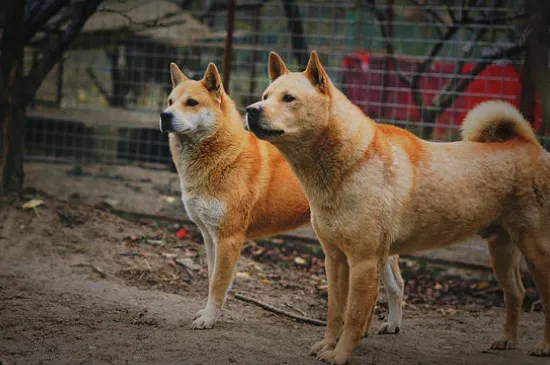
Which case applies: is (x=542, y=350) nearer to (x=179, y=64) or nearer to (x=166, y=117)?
(x=166, y=117)

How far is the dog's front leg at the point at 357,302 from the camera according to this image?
120 inches

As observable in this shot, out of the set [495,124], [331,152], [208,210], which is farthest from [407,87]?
[331,152]

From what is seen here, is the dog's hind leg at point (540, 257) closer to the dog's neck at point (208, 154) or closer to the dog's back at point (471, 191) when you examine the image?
the dog's back at point (471, 191)

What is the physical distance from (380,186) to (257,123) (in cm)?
67

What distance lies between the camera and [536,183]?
3.35m

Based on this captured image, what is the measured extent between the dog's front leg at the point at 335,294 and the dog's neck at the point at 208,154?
974 mm

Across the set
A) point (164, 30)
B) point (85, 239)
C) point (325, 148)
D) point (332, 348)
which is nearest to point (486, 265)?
point (332, 348)

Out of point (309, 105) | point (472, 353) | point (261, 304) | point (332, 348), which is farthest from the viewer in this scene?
point (261, 304)

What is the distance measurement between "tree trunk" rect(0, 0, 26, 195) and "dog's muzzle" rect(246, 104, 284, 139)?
128 inches

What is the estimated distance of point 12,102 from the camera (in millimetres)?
5789

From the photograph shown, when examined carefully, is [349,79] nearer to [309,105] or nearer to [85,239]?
[85,239]

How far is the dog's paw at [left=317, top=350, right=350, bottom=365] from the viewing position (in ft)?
10.1

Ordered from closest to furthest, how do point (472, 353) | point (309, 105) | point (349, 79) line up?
point (309, 105)
point (472, 353)
point (349, 79)

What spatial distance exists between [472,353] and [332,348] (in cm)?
86
